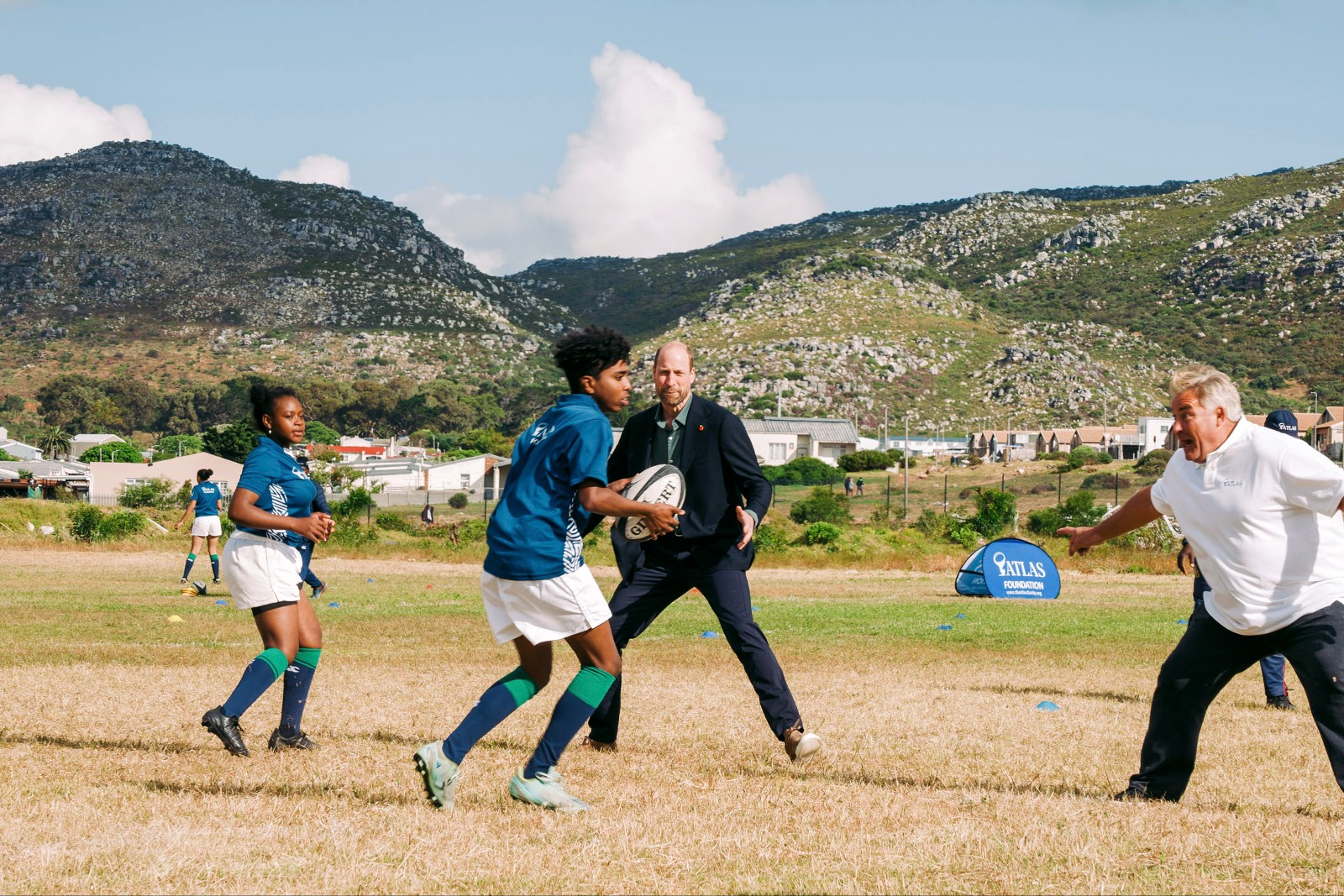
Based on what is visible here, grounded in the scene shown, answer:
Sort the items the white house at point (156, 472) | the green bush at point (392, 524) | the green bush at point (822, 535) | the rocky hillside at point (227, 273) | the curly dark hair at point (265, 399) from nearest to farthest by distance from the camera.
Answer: the curly dark hair at point (265, 399) < the green bush at point (822, 535) < the green bush at point (392, 524) < the white house at point (156, 472) < the rocky hillside at point (227, 273)

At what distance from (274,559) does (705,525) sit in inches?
93.4

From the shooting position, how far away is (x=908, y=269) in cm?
16212

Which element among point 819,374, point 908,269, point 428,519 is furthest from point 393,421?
point 428,519

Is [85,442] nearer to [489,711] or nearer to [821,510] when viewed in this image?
[821,510]

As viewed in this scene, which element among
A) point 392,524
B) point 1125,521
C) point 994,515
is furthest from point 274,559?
point 392,524

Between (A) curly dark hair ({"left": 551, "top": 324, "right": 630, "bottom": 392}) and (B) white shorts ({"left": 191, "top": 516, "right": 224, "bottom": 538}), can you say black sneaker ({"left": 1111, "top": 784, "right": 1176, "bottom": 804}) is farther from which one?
(B) white shorts ({"left": 191, "top": 516, "right": 224, "bottom": 538})

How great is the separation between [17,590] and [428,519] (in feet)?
76.3

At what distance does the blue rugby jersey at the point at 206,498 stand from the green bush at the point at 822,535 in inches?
801

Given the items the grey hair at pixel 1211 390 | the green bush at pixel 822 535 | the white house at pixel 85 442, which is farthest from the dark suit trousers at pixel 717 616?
the white house at pixel 85 442

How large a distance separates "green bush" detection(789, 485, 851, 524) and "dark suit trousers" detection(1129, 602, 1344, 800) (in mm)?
38296

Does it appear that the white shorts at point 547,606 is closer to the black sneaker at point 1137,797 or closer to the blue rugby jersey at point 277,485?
the blue rugby jersey at point 277,485

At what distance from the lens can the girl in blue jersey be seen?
682 centimetres

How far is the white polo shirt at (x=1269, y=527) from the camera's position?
5289 mm

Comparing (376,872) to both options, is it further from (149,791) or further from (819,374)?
(819,374)
